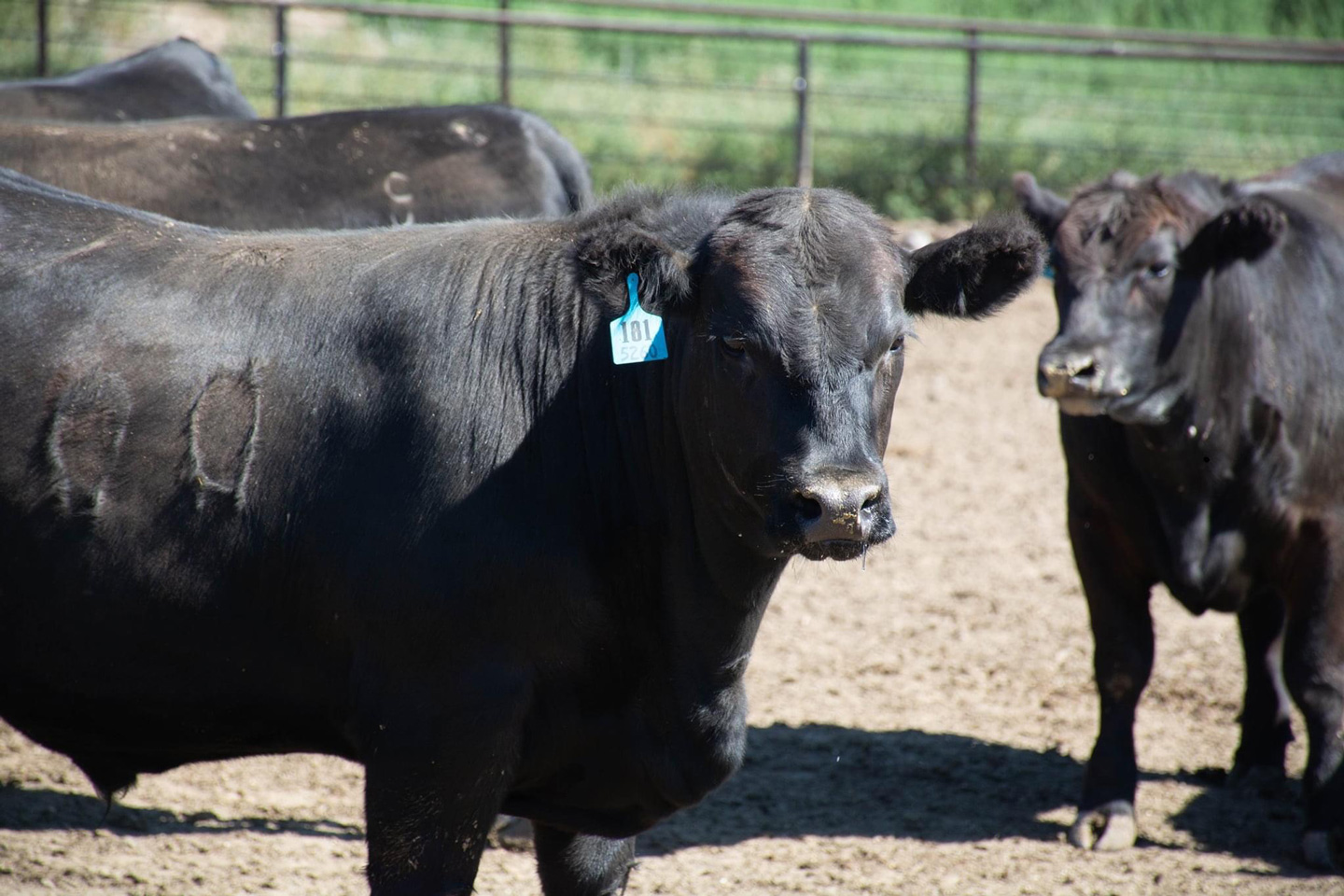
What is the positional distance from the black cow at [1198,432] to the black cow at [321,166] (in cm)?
237

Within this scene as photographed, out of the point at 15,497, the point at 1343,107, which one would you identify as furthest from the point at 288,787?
the point at 1343,107

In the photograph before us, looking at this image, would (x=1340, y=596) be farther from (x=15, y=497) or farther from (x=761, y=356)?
(x=15, y=497)

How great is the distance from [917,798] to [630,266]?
3082 millimetres

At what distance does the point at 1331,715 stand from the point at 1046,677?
1.79 metres

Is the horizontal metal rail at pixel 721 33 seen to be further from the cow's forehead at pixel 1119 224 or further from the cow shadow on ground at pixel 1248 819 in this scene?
the cow shadow on ground at pixel 1248 819

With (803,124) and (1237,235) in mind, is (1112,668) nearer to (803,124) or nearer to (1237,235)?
(1237,235)

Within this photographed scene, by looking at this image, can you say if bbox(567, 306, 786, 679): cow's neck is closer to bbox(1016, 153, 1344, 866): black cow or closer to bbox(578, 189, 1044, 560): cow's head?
bbox(578, 189, 1044, 560): cow's head

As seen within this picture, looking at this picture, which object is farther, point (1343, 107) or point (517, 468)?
point (1343, 107)

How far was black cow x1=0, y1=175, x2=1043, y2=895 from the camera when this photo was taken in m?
3.38

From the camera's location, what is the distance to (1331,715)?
17.0ft

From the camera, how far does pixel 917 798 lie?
18.7 feet

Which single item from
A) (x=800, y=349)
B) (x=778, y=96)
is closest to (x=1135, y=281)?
(x=800, y=349)

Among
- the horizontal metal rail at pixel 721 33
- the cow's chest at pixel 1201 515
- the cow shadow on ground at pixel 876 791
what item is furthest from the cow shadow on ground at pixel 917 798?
the horizontal metal rail at pixel 721 33

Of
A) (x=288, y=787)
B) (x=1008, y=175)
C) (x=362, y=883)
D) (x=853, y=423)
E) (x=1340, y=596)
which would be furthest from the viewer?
(x=1008, y=175)
